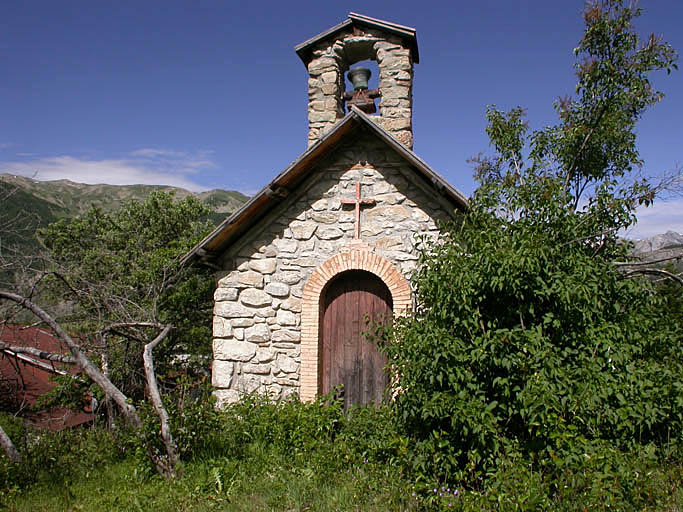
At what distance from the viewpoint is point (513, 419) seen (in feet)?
16.6

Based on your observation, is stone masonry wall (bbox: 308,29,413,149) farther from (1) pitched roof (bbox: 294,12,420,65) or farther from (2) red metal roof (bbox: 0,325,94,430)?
(2) red metal roof (bbox: 0,325,94,430)

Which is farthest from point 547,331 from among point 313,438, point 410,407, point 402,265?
point 313,438

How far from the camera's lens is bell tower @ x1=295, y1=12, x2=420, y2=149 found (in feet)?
27.6

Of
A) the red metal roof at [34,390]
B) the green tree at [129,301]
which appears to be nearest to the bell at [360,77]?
the green tree at [129,301]

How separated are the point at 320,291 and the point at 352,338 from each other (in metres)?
0.83

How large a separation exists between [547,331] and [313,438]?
3017 millimetres

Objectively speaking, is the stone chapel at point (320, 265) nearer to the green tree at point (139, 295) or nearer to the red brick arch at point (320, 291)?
the red brick arch at point (320, 291)

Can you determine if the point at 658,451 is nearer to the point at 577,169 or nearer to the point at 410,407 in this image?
the point at 410,407

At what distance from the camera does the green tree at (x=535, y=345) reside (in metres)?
4.62

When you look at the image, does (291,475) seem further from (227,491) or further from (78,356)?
(78,356)

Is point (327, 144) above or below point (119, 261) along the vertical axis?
above

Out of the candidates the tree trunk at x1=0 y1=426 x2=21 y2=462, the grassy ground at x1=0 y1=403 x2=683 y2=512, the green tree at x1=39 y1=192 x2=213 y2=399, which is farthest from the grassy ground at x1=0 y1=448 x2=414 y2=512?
the green tree at x1=39 y1=192 x2=213 y2=399

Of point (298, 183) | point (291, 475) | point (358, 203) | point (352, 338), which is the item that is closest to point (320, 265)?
point (358, 203)

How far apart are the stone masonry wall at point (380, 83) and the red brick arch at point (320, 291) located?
2.50 m
